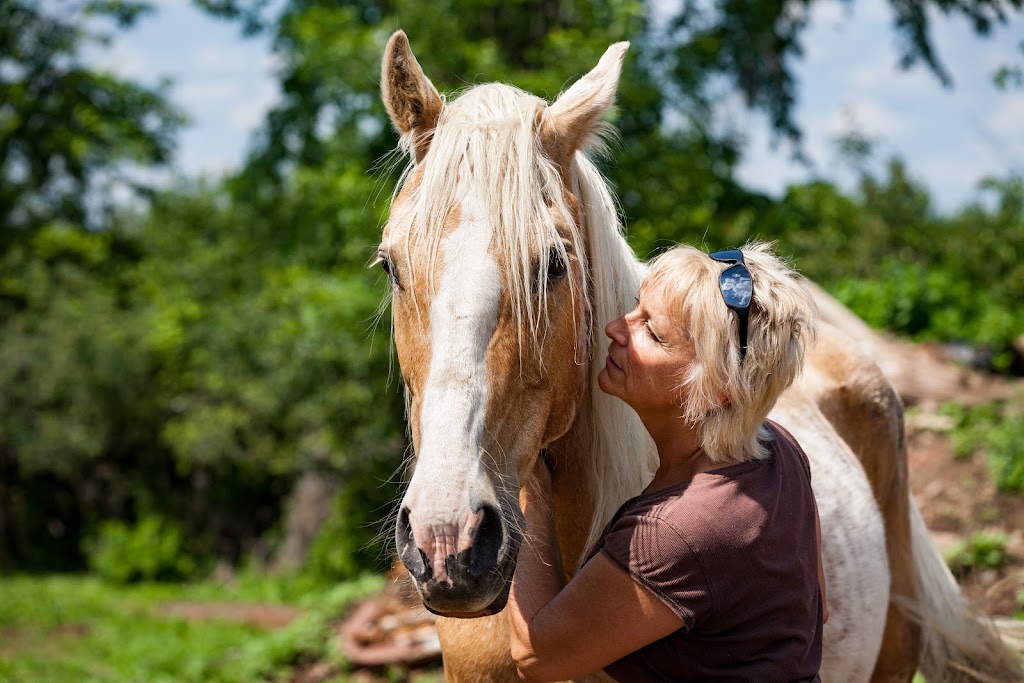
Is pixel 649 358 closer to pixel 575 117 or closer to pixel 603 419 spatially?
pixel 603 419

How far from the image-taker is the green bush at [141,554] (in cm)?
1708

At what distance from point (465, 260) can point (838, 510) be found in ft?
5.79

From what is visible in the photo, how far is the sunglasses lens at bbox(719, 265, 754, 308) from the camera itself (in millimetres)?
1747

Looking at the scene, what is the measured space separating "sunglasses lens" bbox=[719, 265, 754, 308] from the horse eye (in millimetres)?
337

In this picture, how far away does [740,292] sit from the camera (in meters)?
1.76

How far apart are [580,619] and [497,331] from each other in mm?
575

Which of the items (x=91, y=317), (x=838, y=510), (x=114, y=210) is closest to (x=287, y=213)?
(x=91, y=317)

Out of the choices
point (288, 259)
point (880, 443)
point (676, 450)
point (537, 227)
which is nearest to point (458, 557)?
point (676, 450)

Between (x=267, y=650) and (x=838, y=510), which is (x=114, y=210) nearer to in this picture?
(x=267, y=650)

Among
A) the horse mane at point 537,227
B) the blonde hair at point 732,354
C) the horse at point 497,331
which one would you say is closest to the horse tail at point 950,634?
the horse at point 497,331

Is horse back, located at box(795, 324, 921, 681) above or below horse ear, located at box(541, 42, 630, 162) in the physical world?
below

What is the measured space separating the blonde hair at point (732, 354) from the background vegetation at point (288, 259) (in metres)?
0.48

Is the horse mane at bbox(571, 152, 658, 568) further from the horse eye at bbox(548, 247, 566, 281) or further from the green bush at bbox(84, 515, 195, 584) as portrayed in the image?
the green bush at bbox(84, 515, 195, 584)

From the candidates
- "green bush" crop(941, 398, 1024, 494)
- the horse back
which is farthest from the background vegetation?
the horse back
